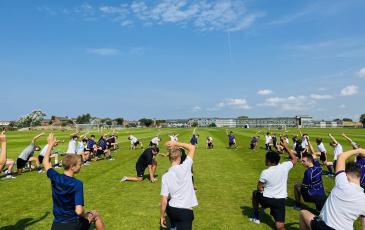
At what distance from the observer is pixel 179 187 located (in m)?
6.34

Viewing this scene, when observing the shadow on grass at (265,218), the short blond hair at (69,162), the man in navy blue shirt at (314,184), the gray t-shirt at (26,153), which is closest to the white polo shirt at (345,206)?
the shadow on grass at (265,218)

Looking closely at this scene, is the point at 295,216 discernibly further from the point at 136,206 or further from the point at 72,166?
the point at 72,166

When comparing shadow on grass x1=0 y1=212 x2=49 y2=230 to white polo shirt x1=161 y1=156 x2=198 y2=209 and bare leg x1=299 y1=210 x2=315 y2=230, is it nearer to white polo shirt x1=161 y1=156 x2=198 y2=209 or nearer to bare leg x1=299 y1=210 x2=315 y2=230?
white polo shirt x1=161 y1=156 x2=198 y2=209

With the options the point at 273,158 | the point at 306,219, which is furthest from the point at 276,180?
the point at 306,219

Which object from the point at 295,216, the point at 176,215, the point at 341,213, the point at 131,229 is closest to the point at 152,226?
the point at 131,229

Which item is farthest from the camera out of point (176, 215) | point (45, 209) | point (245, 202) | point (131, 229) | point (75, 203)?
point (245, 202)

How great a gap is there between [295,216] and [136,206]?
545 cm

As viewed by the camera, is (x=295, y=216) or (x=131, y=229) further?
(x=295, y=216)

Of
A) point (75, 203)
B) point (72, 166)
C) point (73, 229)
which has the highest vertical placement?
point (72, 166)

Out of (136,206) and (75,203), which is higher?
(75,203)

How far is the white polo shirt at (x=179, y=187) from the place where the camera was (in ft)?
20.6

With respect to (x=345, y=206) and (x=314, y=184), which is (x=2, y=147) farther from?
(x=314, y=184)

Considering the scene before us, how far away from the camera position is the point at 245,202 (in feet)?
38.9

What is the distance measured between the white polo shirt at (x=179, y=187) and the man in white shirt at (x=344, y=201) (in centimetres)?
259
